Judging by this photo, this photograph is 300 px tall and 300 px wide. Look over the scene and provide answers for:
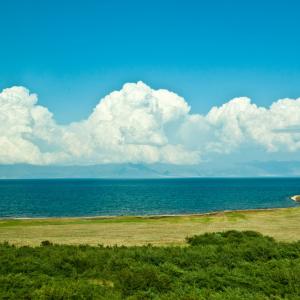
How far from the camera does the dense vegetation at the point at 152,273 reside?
17.2 meters

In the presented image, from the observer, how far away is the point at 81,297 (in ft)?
54.1

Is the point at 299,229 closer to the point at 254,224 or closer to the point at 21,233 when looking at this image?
the point at 254,224

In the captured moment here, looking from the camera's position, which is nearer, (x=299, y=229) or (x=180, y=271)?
(x=180, y=271)

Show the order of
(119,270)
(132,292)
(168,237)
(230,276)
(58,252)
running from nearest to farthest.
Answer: (132,292)
(230,276)
(119,270)
(58,252)
(168,237)

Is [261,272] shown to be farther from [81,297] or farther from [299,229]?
[299,229]

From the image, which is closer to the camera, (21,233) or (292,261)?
(292,261)

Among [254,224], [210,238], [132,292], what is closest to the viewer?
[132,292]

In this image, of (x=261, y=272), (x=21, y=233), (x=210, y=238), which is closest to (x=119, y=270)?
(x=261, y=272)

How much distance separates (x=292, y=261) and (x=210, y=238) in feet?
Answer: 32.9

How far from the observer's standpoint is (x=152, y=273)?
19.6m

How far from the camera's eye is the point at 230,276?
19.7m

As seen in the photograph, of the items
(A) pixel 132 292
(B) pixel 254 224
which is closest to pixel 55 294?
(A) pixel 132 292

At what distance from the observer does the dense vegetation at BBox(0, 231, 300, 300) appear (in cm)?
1725

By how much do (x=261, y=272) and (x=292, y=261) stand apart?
313 centimetres
